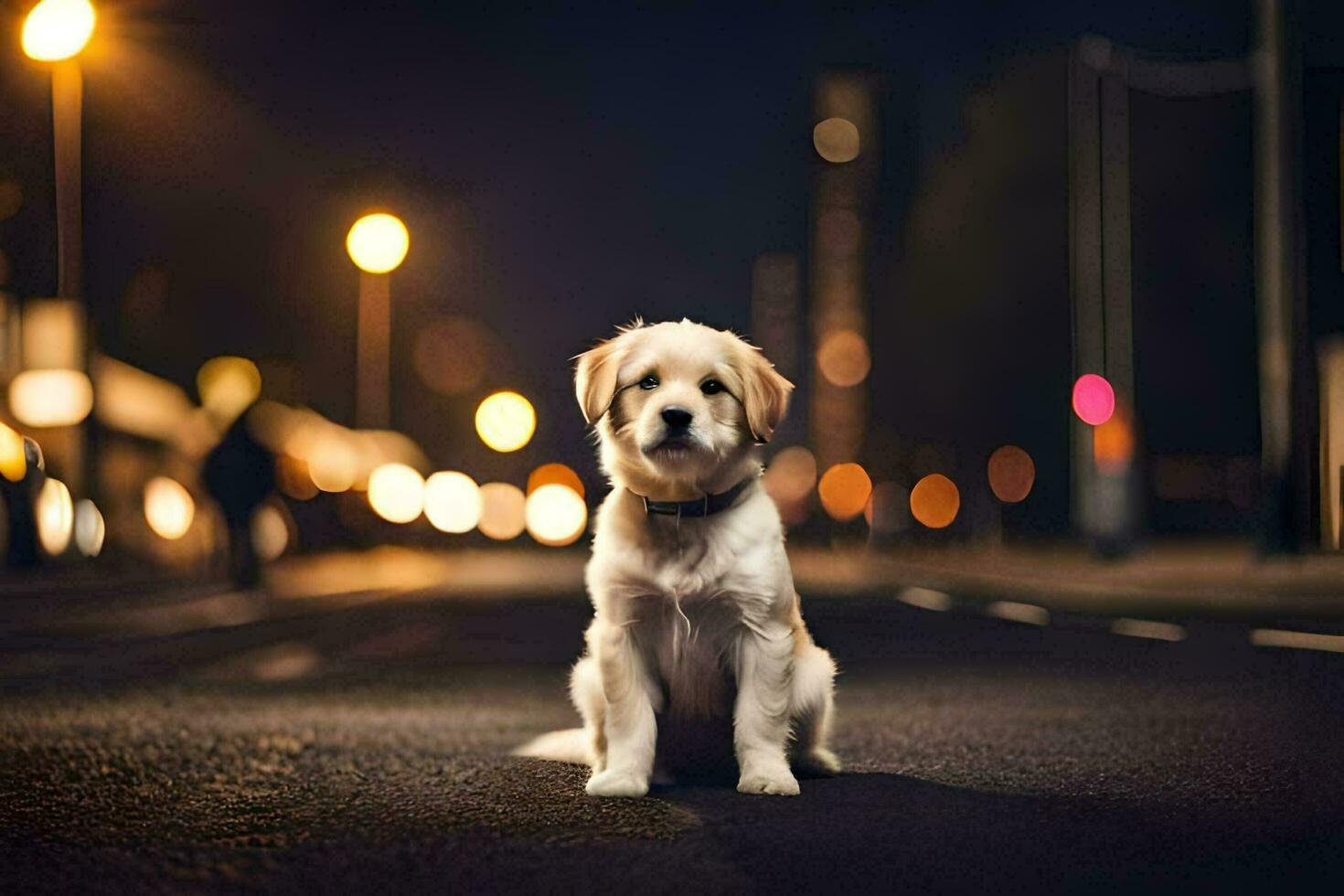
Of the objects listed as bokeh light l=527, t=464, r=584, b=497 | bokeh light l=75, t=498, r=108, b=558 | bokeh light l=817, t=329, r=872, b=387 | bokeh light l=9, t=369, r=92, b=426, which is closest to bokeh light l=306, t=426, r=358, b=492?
bokeh light l=9, t=369, r=92, b=426

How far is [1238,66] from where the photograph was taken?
31219 mm

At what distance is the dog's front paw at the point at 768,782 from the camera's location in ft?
19.8

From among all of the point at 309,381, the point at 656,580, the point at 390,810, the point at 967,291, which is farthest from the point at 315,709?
the point at 967,291

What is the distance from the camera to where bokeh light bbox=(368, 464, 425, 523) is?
75.0 meters

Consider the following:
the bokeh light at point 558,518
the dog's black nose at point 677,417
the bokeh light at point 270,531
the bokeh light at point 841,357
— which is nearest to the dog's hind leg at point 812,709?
the dog's black nose at point 677,417

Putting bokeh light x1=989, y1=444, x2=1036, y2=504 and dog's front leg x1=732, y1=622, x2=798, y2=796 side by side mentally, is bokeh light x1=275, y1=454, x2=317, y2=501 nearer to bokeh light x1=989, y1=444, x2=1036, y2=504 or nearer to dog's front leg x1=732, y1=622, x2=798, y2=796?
bokeh light x1=989, y1=444, x2=1036, y2=504

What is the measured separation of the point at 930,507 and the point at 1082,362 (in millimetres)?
59943

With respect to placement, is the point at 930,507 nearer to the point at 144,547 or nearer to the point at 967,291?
the point at 967,291

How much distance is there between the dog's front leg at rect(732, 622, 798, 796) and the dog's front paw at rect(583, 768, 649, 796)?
326mm

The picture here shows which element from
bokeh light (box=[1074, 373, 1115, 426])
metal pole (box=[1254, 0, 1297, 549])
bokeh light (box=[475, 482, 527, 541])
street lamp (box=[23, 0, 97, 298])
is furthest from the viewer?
bokeh light (box=[475, 482, 527, 541])

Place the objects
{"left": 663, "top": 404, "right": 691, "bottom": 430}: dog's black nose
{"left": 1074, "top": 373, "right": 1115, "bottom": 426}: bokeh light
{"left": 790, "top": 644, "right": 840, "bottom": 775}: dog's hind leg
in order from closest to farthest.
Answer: {"left": 663, "top": 404, "right": 691, "bottom": 430}: dog's black nose → {"left": 790, "top": 644, "right": 840, "bottom": 775}: dog's hind leg → {"left": 1074, "top": 373, "right": 1115, "bottom": 426}: bokeh light

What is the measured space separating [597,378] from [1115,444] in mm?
21960

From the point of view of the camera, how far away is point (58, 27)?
50.6 feet

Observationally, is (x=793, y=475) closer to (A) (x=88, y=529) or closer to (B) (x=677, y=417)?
(A) (x=88, y=529)
